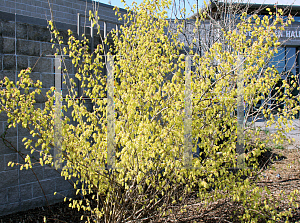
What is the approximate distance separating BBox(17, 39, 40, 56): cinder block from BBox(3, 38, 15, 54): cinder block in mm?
74

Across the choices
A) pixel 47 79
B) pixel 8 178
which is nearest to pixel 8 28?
pixel 47 79

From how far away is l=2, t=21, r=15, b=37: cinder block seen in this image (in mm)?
3445

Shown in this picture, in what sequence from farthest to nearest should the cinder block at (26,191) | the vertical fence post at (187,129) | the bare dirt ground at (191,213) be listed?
the cinder block at (26,191), the bare dirt ground at (191,213), the vertical fence post at (187,129)

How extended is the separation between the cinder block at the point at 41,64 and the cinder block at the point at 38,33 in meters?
0.30

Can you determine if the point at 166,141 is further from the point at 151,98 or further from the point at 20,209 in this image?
the point at 20,209

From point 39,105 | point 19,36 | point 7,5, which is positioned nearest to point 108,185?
point 39,105

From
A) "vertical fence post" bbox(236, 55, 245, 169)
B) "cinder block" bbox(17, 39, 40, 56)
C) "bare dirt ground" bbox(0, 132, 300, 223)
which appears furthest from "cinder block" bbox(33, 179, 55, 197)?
"vertical fence post" bbox(236, 55, 245, 169)

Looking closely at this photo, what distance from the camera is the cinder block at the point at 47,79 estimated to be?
3790mm

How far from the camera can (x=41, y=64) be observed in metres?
3.78

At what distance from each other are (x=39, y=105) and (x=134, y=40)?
1804mm

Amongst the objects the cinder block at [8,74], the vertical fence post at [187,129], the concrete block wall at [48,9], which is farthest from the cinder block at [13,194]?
the concrete block wall at [48,9]

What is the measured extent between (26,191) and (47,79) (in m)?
1.65

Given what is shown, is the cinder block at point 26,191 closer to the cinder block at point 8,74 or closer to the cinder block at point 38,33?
the cinder block at point 8,74

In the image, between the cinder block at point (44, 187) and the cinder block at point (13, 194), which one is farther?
the cinder block at point (44, 187)
